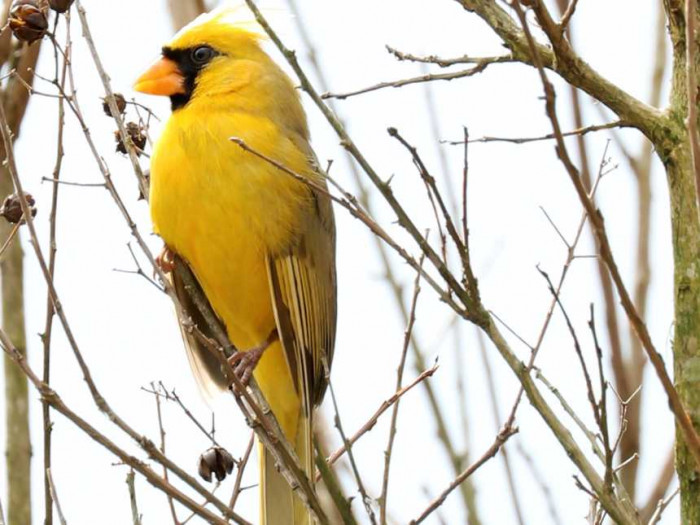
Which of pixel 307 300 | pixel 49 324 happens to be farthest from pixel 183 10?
pixel 49 324

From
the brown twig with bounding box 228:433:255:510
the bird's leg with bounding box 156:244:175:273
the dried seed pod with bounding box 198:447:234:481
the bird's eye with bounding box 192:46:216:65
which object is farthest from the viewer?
the bird's eye with bounding box 192:46:216:65

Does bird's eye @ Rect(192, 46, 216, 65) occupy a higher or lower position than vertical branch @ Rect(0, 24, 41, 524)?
higher

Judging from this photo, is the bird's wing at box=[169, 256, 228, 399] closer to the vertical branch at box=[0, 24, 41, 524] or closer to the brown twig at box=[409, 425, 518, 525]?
the vertical branch at box=[0, 24, 41, 524]

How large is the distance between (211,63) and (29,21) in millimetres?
1291

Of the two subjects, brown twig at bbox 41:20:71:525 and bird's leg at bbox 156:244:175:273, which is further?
bird's leg at bbox 156:244:175:273

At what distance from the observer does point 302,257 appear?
4.00 meters

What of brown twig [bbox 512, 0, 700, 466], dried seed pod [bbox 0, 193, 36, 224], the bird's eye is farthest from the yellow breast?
brown twig [bbox 512, 0, 700, 466]

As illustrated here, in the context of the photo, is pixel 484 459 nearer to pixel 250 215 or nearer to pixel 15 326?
pixel 250 215

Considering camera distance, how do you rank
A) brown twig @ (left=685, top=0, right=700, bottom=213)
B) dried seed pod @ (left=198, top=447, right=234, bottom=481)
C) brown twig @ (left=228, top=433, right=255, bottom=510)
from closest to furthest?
brown twig @ (left=685, top=0, right=700, bottom=213) < brown twig @ (left=228, top=433, right=255, bottom=510) < dried seed pod @ (left=198, top=447, right=234, bottom=481)

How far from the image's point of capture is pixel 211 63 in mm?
4258

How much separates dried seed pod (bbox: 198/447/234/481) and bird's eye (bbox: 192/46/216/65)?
1.61m

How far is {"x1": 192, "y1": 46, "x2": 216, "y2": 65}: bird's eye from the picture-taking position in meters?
4.28

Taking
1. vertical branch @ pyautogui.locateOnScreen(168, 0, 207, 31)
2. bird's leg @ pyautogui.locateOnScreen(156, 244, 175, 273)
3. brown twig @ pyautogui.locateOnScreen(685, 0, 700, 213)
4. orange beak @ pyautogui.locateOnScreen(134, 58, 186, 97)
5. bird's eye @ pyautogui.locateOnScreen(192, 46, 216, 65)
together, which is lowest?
brown twig @ pyautogui.locateOnScreen(685, 0, 700, 213)

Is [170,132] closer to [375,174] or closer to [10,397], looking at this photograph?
[10,397]
